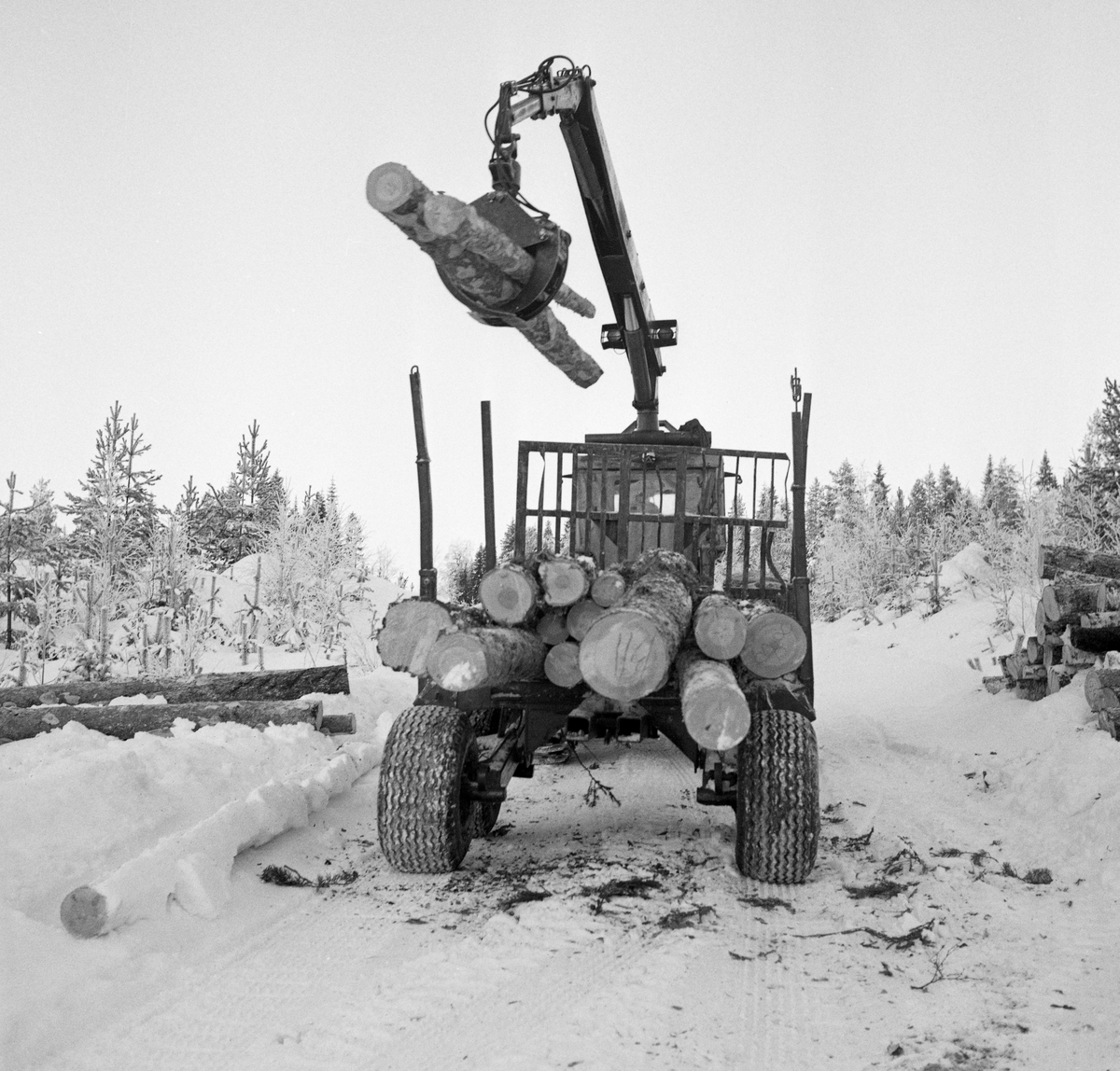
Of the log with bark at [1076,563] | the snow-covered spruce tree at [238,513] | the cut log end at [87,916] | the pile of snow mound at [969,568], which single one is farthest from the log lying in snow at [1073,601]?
the snow-covered spruce tree at [238,513]

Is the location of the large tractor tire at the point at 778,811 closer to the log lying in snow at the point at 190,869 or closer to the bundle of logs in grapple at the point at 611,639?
the bundle of logs in grapple at the point at 611,639

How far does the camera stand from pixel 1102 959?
308cm

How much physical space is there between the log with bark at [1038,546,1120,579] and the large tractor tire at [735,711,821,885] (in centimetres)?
639

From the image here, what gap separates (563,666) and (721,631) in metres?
0.89

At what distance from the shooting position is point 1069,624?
8000 mm

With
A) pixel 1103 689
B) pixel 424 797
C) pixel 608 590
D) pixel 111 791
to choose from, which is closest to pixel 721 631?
pixel 608 590

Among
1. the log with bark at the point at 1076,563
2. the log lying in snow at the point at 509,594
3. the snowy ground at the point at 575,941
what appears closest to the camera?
the snowy ground at the point at 575,941

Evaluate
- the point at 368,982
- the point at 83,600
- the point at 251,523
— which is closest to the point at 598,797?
the point at 368,982

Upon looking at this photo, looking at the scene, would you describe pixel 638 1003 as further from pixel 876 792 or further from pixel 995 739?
pixel 995 739

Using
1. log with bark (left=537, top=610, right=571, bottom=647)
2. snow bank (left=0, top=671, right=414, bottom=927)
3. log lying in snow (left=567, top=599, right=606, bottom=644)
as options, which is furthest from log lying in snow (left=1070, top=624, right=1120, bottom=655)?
snow bank (left=0, top=671, right=414, bottom=927)

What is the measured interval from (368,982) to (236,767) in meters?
2.69

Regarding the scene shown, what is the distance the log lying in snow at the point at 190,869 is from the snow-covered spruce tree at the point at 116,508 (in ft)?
88.3

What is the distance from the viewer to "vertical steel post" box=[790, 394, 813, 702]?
18.2 ft

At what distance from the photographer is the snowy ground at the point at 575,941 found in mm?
2475
